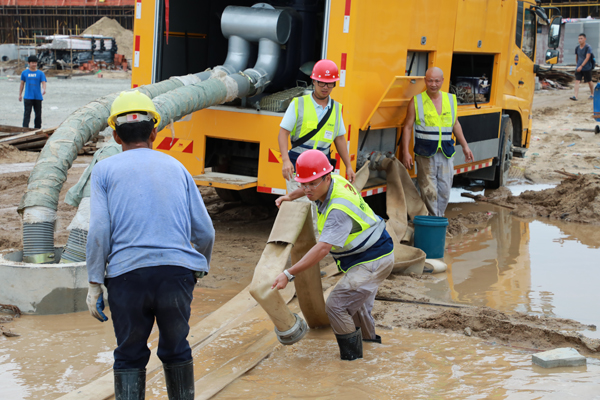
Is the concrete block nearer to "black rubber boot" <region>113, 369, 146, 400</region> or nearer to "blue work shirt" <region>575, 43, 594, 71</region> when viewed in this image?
"black rubber boot" <region>113, 369, 146, 400</region>

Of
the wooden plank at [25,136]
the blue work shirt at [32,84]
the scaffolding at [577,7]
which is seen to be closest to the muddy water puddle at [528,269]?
the wooden plank at [25,136]

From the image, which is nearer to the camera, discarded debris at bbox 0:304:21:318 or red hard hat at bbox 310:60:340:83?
discarded debris at bbox 0:304:21:318

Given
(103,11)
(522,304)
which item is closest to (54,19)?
(103,11)

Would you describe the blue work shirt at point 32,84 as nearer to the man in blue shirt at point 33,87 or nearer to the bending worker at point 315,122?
the man in blue shirt at point 33,87

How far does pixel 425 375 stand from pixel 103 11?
152ft

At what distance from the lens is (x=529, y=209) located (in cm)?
951

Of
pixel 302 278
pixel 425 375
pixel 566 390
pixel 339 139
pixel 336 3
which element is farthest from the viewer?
pixel 336 3

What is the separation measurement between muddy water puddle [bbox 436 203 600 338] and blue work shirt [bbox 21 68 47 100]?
9.74 meters

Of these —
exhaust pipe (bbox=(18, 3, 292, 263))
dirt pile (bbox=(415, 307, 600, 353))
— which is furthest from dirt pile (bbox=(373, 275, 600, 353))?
exhaust pipe (bbox=(18, 3, 292, 263))

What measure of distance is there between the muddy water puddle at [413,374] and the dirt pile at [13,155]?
891 cm

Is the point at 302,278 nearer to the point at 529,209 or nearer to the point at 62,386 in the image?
the point at 62,386

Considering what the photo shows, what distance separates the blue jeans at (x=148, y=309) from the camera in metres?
3.07

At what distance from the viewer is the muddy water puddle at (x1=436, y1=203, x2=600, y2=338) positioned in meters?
5.73

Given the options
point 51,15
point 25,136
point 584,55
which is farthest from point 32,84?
point 51,15
